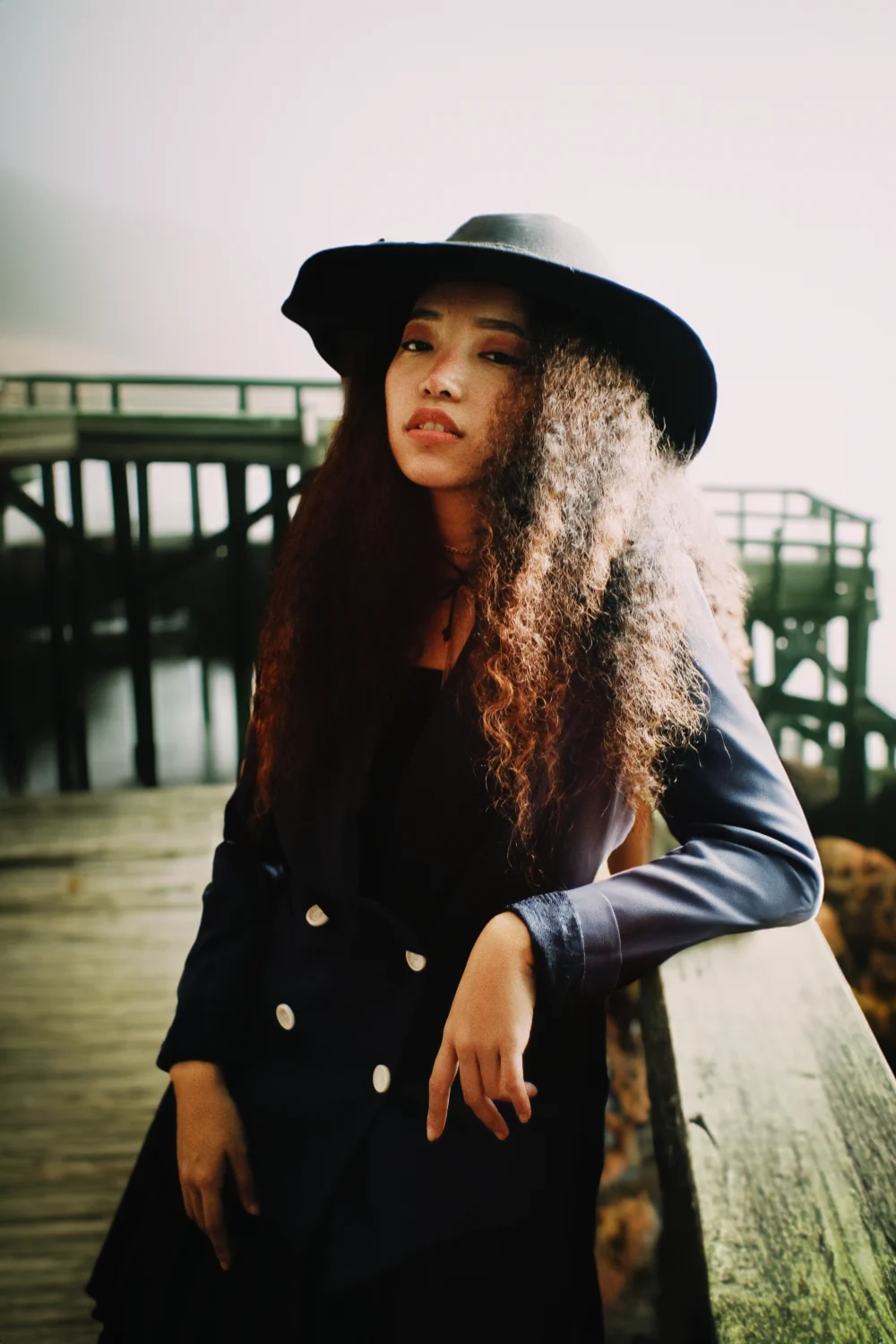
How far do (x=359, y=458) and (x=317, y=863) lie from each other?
1.73 ft

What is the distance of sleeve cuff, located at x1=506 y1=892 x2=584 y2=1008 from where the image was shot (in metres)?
0.74

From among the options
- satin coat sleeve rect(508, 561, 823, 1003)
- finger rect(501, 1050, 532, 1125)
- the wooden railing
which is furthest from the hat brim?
the wooden railing

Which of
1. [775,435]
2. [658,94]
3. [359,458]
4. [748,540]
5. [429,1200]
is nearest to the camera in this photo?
[429,1200]

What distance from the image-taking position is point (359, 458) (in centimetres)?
112

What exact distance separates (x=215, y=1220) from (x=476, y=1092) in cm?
42

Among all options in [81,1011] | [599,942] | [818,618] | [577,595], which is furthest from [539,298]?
[818,618]

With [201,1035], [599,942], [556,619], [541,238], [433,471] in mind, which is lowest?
[201,1035]

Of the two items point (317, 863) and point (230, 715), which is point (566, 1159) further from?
point (230, 715)

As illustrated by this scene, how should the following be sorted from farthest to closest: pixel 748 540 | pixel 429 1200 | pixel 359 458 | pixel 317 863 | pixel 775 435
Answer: pixel 748 540 < pixel 775 435 < pixel 359 458 < pixel 317 863 < pixel 429 1200

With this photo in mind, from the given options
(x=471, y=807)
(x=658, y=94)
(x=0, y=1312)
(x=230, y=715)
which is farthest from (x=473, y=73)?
(x=230, y=715)

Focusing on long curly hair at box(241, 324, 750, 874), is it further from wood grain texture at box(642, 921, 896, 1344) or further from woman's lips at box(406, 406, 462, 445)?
wood grain texture at box(642, 921, 896, 1344)

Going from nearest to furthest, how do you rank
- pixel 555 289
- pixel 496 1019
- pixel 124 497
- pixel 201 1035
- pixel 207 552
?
pixel 496 1019 < pixel 555 289 < pixel 201 1035 < pixel 124 497 < pixel 207 552

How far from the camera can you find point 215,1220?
940 millimetres

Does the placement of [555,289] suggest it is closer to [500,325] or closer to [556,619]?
[500,325]
